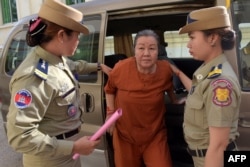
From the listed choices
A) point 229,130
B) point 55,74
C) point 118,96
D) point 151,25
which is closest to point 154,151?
point 118,96

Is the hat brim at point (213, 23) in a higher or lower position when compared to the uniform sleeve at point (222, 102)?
higher

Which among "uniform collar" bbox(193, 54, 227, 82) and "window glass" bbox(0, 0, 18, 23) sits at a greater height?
"window glass" bbox(0, 0, 18, 23)

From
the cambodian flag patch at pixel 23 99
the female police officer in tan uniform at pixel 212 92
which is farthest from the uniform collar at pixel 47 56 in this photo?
the female police officer in tan uniform at pixel 212 92

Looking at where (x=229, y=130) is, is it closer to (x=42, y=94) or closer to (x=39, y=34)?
(x=42, y=94)

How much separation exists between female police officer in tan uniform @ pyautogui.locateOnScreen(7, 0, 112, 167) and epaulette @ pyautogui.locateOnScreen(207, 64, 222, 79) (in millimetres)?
692

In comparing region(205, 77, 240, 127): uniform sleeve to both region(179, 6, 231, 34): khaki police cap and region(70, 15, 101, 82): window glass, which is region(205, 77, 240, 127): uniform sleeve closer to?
region(179, 6, 231, 34): khaki police cap

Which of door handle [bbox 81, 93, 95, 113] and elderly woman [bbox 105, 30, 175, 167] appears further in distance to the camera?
door handle [bbox 81, 93, 95, 113]

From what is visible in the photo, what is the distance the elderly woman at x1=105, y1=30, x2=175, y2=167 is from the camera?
2.46m

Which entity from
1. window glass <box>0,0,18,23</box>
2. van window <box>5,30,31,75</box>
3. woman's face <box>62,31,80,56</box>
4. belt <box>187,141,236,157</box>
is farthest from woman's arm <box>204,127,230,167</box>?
window glass <box>0,0,18,23</box>

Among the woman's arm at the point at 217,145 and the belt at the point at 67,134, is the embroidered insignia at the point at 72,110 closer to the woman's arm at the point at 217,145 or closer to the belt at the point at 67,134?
the belt at the point at 67,134

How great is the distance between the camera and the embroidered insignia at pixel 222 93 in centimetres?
170

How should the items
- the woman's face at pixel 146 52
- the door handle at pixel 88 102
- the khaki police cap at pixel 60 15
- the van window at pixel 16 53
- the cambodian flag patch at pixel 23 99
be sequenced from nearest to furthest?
the cambodian flag patch at pixel 23 99 < the khaki police cap at pixel 60 15 < the woman's face at pixel 146 52 < the door handle at pixel 88 102 < the van window at pixel 16 53

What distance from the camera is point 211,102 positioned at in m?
1.74

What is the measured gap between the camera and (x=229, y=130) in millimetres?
1769
